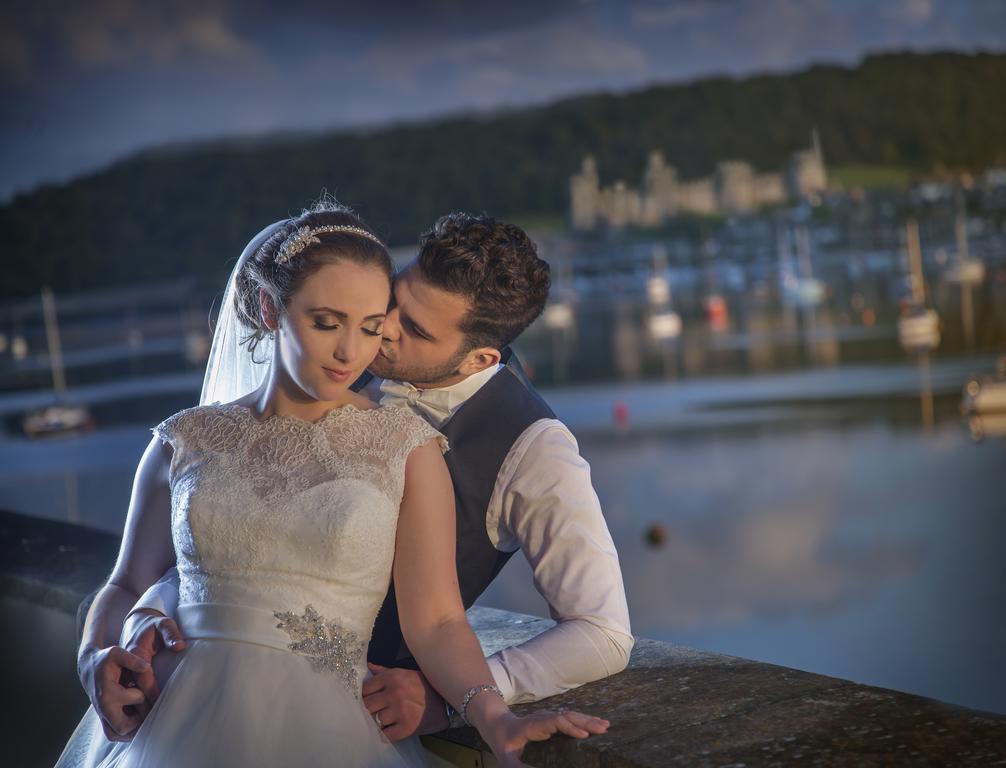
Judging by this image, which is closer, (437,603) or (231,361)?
(437,603)

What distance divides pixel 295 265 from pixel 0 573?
161 cm

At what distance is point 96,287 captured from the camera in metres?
46.4

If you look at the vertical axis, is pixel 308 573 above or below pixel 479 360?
below

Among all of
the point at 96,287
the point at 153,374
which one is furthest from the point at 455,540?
the point at 153,374

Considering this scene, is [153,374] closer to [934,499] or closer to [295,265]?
[934,499]

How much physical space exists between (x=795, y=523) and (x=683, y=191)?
2894cm

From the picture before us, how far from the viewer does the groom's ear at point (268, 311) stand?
6.00 feet

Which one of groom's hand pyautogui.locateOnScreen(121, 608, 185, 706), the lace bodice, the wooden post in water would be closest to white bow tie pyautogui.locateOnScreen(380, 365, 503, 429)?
the lace bodice

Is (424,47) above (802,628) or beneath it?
above

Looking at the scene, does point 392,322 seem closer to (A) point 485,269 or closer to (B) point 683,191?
(A) point 485,269

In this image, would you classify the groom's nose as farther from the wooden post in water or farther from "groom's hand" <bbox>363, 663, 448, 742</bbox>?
the wooden post in water

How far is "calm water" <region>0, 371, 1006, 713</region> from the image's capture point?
70.9 ft

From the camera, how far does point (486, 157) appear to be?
5378 centimetres

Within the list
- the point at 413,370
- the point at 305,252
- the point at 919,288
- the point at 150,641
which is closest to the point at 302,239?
the point at 305,252
